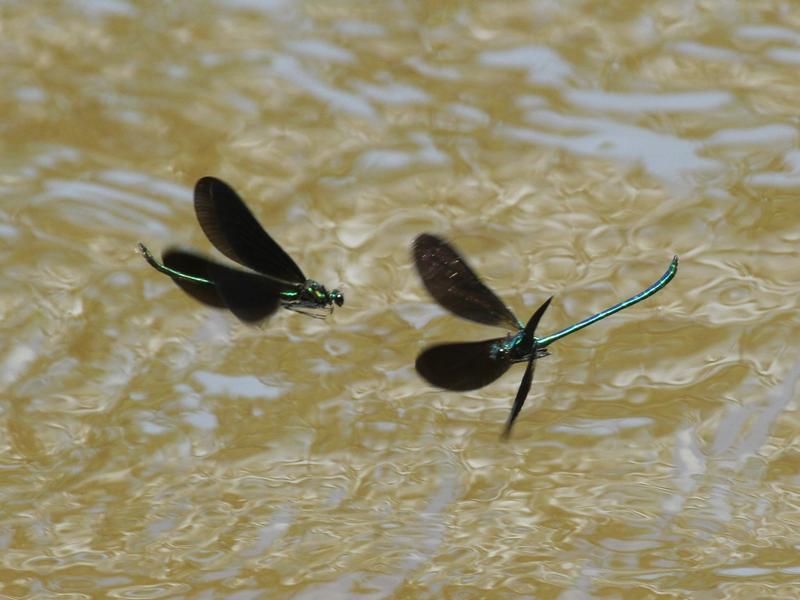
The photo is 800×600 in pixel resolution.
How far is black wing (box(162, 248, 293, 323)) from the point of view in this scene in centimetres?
291

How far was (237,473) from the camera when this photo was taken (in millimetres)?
3414

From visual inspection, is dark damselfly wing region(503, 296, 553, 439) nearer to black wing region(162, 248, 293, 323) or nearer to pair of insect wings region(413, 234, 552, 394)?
pair of insect wings region(413, 234, 552, 394)

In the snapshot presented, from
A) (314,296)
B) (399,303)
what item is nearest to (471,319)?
(314,296)

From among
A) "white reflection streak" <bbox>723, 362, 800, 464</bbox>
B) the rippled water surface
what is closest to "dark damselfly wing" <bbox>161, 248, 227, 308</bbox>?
the rippled water surface

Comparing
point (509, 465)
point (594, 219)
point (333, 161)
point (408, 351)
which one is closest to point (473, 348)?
point (509, 465)

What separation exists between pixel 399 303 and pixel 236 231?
0.95 metres

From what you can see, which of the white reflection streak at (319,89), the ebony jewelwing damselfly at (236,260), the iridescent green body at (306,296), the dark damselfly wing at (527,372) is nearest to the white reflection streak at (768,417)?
the dark damselfly wing at (527,372)

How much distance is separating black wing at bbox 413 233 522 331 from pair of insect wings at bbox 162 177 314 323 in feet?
1.17

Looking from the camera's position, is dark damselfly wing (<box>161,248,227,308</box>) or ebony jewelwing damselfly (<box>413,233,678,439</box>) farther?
dark damselfly wing (<box>161,248,227,308</box>)

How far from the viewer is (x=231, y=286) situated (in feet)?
9.53

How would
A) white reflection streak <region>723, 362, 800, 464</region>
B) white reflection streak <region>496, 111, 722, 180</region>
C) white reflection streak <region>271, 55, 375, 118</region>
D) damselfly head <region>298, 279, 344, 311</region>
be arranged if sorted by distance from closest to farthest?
1. damselfly head <region>298, 279, 344, 311</region>
2. white reflection streak <region>723, 362, 800, 464</region>
3. white reflection streak <region>496, 111, 722, 180</region>
4. white reflection streak <region>271, 55, 375, 118</region>

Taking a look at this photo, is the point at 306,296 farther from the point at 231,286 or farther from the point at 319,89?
the point at 319,89

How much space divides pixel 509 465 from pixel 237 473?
0.71 metres

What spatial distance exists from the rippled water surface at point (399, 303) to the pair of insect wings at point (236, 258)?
0.63 meters
